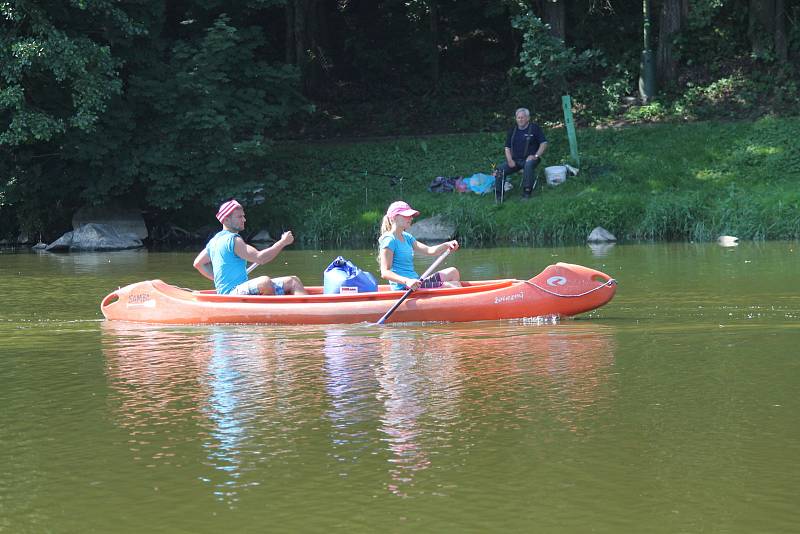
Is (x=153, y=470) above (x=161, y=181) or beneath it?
beneath

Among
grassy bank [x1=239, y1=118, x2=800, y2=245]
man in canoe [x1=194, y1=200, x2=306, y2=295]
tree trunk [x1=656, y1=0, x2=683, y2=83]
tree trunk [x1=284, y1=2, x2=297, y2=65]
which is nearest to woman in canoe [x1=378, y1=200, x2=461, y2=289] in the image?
man in canoe [x1=194, y1=200, x2=306, y2=295]

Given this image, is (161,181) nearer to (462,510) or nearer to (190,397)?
(190,397)

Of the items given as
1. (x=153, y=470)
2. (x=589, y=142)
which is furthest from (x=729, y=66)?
(x=153, y=470)

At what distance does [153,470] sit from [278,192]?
1859cm

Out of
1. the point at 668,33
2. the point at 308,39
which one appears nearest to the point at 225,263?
the point at 668,33

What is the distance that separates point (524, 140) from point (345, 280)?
1059cm

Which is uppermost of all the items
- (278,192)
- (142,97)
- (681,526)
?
(142,97)

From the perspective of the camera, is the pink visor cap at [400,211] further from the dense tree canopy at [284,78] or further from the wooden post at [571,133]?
the wooden post at [571,133]

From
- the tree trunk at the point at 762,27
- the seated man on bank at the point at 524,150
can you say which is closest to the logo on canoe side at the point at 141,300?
the seated man on bank at the point at 524,150

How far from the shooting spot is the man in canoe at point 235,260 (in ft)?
36.8

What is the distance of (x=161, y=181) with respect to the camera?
22.5m

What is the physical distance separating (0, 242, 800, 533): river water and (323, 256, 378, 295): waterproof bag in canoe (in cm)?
77

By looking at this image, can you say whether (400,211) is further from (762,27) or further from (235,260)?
(762,27)

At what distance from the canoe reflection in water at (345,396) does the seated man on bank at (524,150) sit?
10.8m
